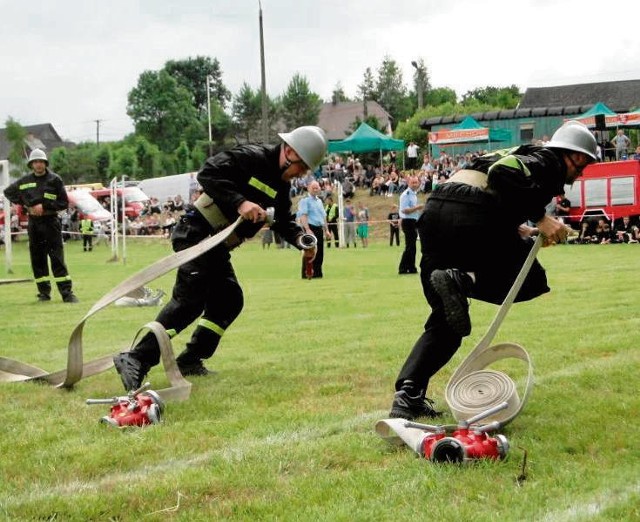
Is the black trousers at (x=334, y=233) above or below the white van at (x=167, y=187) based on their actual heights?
below

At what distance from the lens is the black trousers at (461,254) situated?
4883mm

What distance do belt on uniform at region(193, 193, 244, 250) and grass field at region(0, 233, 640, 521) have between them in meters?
0.99

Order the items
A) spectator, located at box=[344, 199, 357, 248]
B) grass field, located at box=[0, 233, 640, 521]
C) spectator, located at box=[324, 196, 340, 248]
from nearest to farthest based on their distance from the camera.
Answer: grass field, located at box=[0, 233, 640, 521]
spectator, located at box=[324, 196, 340, 248]
spectator, located at box=[344, 199, 357, 248]

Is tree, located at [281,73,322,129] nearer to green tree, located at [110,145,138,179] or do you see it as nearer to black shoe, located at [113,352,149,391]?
green tree, located at [110,145,138,179]

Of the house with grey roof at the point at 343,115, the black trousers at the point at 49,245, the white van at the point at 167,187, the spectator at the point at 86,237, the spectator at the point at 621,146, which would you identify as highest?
the house with grey roof at the point at 343,115

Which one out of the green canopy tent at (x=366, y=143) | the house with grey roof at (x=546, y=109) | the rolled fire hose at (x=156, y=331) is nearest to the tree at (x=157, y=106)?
the house with grey roof at (x=546, y=109)

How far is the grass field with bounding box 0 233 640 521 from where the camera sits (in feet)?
11.5

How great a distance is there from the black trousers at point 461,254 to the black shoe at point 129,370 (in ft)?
5.63

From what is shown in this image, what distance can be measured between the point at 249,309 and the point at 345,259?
469 inches

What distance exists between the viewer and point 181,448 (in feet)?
14.6

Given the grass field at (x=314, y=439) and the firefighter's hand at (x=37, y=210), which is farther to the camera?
the firefighter's hand at (x=37, y=210)

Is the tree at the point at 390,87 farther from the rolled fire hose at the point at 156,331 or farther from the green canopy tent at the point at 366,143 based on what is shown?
the rolled fire hose at the point at 156,331

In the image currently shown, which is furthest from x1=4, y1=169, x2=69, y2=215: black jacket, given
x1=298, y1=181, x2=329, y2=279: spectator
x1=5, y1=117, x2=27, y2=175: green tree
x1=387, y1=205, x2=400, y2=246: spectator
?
x1=5, y1=117, x2=27, y2=175: green tree

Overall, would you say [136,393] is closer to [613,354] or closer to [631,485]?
[631,485]
